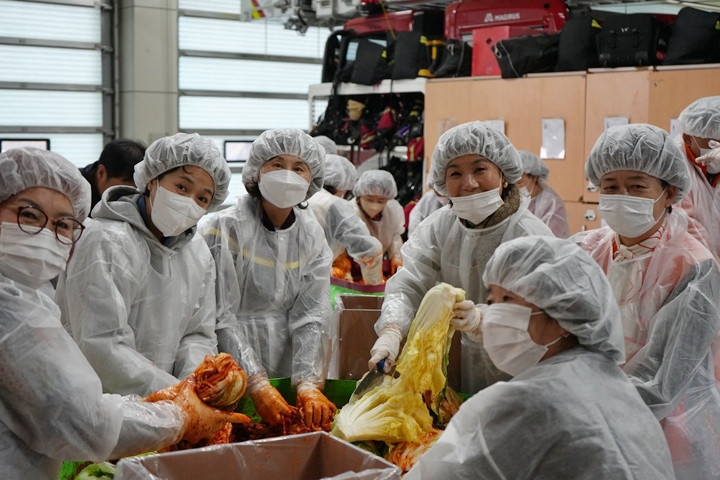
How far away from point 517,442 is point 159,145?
1.81 meters

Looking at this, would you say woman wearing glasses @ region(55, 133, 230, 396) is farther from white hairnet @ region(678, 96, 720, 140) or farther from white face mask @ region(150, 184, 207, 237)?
white hairnet @ region(678, 96, 720, 140)

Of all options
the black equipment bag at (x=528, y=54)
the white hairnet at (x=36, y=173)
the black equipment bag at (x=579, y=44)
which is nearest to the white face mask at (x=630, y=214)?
the white hairnet at (x=36, y=173)

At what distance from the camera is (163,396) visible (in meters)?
2.28

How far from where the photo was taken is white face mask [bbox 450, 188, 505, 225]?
3.01 meters

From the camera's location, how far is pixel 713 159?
3.82m

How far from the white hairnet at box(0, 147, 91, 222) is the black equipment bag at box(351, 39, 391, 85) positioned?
6409mm

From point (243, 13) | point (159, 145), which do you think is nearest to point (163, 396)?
point (159, 145)

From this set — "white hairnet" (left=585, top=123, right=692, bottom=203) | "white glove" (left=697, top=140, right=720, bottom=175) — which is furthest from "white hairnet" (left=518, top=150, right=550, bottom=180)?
"white hairnet" (left=585, top=123, right=692, bottom=203)

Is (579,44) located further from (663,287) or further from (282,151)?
(663,287)

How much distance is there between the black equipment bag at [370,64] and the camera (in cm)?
822

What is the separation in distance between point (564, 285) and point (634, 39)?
15.7ft

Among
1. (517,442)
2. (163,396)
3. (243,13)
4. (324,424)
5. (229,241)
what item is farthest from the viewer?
(243,13)

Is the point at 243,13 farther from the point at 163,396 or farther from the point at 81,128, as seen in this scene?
the point at 163,396

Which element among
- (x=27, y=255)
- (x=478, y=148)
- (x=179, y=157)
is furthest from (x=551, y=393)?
(x=179, y=157)
